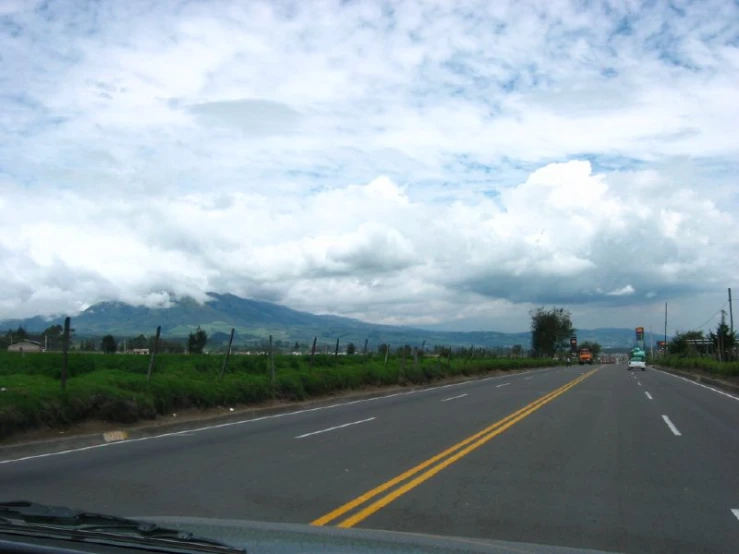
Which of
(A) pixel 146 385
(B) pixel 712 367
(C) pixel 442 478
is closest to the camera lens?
(C) pixel 442 478

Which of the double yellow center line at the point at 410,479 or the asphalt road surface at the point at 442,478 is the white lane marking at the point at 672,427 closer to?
the asphalt road surface at the point at 442,478

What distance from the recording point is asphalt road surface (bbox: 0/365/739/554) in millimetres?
7875

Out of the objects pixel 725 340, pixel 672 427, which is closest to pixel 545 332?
pixel 725 340

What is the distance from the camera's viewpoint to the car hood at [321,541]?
14.1 ft

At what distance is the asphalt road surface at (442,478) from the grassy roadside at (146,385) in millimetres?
1883

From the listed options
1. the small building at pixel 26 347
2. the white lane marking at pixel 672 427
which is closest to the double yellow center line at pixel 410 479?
the white lane marking at pixel 672 427

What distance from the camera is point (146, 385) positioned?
19172 mm

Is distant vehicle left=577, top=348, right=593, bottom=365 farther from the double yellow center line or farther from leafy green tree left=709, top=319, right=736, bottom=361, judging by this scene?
the double yellow center line

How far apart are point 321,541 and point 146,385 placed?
611 inches

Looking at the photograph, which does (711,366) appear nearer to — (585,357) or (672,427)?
(672,427)

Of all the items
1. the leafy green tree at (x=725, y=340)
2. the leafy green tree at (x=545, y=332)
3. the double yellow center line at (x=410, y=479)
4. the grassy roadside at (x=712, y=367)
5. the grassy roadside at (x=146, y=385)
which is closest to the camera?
the double yellow center line at (x=410, y=479)

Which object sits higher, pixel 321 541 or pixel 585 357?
pixel 585 357

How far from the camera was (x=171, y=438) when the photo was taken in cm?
1584

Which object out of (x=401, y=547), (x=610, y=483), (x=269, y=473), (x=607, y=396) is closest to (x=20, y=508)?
(x=401, y=547)
